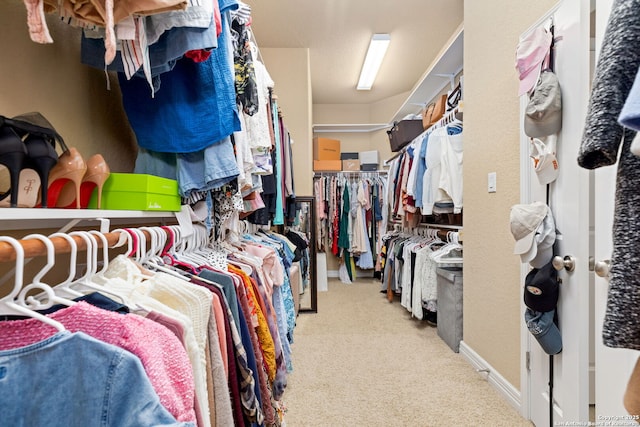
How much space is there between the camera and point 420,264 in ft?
9.60

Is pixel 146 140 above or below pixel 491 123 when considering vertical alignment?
below

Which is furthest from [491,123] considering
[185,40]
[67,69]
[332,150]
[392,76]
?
[332,150]

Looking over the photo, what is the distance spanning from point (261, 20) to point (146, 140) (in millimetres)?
2575

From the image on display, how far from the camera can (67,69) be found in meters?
1.12

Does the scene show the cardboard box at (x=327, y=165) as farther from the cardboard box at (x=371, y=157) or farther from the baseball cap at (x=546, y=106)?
the baseball cap at (x=546, y=106)

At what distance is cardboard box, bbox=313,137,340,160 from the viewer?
500 centimetres

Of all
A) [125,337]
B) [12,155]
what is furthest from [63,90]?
[125,337]

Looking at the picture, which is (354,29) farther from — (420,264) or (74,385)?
(74,385)

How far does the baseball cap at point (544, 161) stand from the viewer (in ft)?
4.61

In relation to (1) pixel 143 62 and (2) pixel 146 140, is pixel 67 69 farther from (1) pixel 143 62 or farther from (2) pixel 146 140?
(1) pixel 143 62

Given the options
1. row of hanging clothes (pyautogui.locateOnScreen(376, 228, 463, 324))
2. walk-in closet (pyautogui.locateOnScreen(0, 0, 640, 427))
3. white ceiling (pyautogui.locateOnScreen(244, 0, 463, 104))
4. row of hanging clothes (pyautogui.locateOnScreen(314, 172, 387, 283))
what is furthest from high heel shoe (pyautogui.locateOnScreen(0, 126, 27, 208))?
row of hanging clothes (pyautogui.locateOnScreen(314, 172, 387, 283))

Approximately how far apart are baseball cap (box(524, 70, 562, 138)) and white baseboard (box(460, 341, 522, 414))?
1305 mm

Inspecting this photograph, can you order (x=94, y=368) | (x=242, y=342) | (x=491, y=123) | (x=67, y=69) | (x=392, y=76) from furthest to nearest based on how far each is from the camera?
(x=392, y=76)
(x=491, y=123)
(x=67, y=69)
(x=242, y=342)
(x=94, y=368)

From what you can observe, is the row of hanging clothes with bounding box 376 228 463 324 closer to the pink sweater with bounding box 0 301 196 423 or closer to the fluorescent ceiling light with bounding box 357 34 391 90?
the fluorescent ceiling light with bounding box 357 34 391 90
